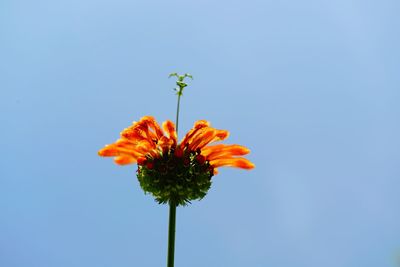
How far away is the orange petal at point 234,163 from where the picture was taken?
4.57 metres

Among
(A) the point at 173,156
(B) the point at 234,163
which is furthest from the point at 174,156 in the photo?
(B) the point at 234,163

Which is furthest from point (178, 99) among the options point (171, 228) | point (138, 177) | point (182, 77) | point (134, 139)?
point (171, 228)

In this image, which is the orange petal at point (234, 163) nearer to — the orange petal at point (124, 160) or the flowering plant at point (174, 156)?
the flowering plant at point (174, 156)

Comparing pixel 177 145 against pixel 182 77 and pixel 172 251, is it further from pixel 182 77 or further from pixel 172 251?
pixel 172 251

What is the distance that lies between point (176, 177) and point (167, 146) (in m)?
0.38

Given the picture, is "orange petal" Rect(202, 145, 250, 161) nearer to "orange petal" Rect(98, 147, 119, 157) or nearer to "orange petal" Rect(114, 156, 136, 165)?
"orange petal" Rect(114, 156, 136, 165)

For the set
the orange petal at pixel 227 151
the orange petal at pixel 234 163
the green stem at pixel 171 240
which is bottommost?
the green stem at pixel 171 240

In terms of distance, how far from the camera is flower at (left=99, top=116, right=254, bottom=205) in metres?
4.09

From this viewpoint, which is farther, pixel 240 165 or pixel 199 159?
pixel 240 165

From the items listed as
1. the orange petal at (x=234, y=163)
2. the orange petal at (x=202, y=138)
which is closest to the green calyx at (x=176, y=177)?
the orange petal at (x=202, y=138)

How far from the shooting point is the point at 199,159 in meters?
4.30

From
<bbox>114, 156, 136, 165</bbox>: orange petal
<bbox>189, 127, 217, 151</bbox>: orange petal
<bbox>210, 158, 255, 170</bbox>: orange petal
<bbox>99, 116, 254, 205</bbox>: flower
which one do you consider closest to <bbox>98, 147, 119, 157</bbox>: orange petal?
<bbox>99, 116, 254, 205</bbox>: flower

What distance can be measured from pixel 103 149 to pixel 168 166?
705mm

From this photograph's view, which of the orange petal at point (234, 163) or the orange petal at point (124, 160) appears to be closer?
the orange petal at point (124, 160)
